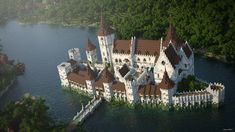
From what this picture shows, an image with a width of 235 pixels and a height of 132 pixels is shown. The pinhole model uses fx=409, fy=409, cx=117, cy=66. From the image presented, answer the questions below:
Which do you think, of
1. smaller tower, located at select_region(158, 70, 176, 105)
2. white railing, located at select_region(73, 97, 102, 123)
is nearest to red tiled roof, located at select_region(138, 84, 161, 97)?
smaller tower, located at select_region(158, 70, 176, 105)

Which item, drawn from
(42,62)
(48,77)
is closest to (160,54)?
(48,77)

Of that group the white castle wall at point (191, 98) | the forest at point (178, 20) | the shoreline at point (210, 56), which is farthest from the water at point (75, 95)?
the forest at point (178, 20)

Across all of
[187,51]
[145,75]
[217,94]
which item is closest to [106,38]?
[145,75]

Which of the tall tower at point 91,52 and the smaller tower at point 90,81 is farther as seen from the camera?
the tall tower at point 91,52

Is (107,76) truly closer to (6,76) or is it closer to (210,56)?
(210,56)

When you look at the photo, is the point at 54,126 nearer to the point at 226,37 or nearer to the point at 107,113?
the point at 107,113

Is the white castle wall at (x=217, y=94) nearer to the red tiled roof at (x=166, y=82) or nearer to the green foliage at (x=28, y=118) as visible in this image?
the red tiled roof at (x=166, y=82)
